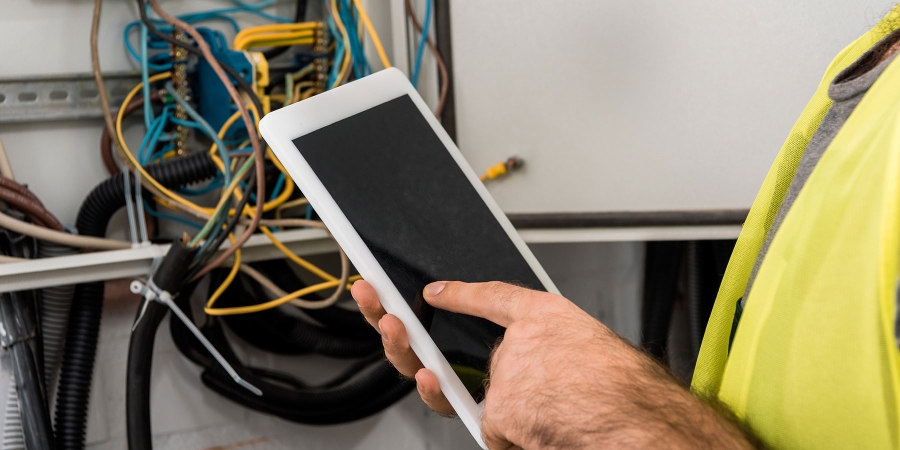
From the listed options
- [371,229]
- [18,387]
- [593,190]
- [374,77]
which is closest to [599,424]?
[371,229]

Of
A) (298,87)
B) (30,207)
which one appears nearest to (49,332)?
(30,207)

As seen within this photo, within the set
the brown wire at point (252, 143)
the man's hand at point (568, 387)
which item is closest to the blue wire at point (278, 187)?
the brown wire at point (252, 143)

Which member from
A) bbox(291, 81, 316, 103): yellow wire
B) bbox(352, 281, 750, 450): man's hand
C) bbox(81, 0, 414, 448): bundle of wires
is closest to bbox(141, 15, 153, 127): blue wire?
bbox(81, 0, 414, 448): bundle of wires

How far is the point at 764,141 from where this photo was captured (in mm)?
808

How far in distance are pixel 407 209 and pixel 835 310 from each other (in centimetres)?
36

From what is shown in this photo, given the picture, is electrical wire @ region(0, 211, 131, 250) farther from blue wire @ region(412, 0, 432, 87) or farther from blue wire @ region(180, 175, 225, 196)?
blue wire @ region(412, 0, 432, 87)

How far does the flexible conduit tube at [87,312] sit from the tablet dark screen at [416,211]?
410 millimetres

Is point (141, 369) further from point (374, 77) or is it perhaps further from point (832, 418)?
point (832, 418)

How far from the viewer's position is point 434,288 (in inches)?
20.6

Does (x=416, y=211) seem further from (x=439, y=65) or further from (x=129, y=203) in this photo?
(x=129, y=203)

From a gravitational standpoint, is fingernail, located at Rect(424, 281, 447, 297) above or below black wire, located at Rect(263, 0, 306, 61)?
below

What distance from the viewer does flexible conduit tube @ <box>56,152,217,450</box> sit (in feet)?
2.80

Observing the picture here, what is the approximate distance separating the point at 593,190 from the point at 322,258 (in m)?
0.51

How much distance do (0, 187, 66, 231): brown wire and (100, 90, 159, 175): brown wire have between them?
14 cm
